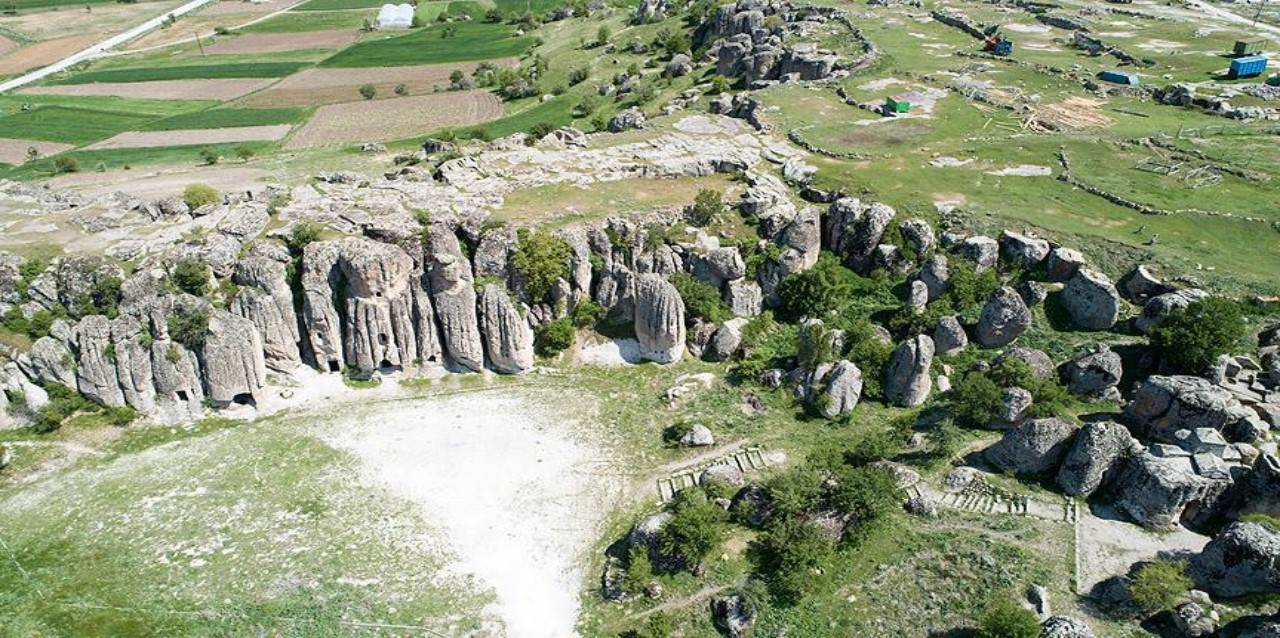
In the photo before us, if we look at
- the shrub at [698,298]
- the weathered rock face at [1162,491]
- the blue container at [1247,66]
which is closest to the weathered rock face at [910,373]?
the weathered rock face at [1162,491]

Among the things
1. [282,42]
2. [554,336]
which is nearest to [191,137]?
[282,42]

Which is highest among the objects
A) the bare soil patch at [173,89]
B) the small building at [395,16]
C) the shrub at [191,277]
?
the small building at [395,16]

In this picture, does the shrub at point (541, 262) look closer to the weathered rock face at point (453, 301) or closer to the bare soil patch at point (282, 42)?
the weathered rock face at point (453, 301)

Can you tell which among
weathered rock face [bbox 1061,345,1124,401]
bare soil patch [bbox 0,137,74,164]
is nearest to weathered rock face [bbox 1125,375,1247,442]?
weathered rock face [bbox 1061,345,1124,401]

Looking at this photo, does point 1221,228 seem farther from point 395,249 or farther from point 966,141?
point 395,249

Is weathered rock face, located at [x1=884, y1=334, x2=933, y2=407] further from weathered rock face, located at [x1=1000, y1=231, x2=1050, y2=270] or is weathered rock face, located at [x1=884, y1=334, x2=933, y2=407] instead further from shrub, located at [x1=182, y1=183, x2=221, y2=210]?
shrub, located at [x1=182, y1=183, x2=221, y2=210]

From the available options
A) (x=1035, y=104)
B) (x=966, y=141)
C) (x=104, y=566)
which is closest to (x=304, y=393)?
(x=104, y=566)
